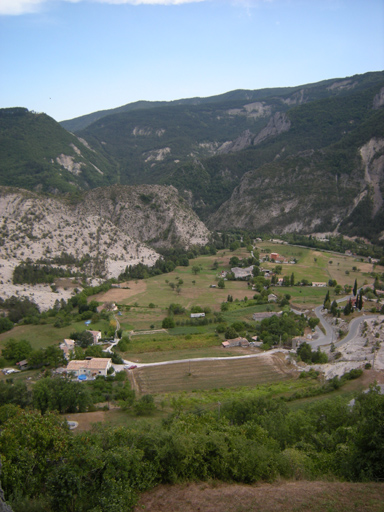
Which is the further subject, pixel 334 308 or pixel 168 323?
pixel 334 308

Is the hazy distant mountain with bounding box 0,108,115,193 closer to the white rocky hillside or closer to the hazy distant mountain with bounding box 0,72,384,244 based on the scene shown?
the hazy distant mountain with bounding box 0,72,384,244

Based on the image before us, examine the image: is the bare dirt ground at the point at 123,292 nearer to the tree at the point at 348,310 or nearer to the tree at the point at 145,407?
the tree at the point at 348,310

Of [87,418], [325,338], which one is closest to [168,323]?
[325,338]

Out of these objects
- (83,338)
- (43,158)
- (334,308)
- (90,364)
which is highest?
(43,158)

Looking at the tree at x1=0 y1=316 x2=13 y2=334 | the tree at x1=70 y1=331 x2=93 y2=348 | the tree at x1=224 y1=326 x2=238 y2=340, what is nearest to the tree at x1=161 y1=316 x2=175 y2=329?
the tree at x1=224 y1=326 x2=238 y2=340

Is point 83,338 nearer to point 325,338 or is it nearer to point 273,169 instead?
point 325,338

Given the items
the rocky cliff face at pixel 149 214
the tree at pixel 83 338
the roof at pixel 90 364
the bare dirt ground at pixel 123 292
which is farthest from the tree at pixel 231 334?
the rocky cliff face at pixel 149 214

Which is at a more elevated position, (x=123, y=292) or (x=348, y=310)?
(x=123, y=292)
